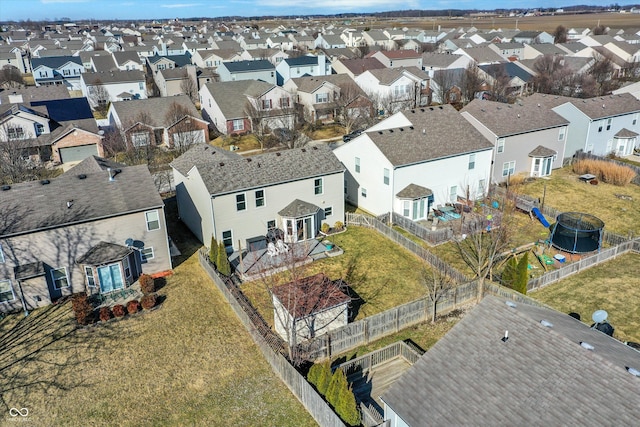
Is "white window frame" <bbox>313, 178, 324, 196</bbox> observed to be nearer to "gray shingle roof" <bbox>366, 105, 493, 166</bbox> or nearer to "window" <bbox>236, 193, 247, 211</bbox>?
"window" <bbox>236, 193, 247, 211</bbox>

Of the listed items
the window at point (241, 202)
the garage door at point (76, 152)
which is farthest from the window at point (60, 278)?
the garage door at point (76, 152)

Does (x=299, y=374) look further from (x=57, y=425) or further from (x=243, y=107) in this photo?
(x=243, y=107)

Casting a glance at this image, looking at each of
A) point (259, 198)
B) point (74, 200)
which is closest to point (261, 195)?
point (259, 198)

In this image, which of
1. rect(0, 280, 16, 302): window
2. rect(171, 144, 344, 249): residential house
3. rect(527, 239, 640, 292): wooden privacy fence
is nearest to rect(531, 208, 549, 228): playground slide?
rect(527, 239, 640, 292): wooden privacy fence

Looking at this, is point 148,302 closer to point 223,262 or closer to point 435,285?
point 223,262

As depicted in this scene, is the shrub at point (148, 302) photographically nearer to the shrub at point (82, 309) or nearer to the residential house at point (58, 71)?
the shrub at point (82, 309)
